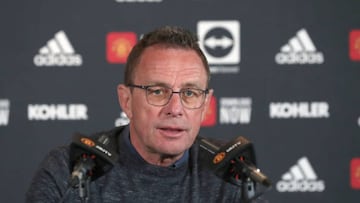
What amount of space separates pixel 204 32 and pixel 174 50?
1.61 m

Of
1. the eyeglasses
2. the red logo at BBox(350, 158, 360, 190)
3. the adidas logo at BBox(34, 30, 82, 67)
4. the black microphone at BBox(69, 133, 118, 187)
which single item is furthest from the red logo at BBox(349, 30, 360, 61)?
the black microphone at BBox(69, 133, 118, 187)

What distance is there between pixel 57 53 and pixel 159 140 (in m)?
1.72

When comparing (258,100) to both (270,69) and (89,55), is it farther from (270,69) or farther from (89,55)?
(89,55)

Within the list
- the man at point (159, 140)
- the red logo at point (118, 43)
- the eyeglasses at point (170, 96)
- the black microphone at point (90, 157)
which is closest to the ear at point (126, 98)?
the man at point (159, 140)

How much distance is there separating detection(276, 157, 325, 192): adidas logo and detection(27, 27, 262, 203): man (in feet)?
5.47

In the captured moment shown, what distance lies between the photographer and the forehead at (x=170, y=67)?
85.0 inches

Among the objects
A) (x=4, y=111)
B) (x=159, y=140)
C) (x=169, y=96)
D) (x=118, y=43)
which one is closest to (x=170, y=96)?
(x=169, y=96)

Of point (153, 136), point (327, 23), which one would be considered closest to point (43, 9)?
point (327, 23)

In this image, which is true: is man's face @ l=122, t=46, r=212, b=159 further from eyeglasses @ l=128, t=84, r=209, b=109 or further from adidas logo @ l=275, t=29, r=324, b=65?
adidas logo @ l=275, t=29, r=324, b=65

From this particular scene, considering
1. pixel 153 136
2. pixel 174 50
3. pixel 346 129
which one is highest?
pixel 174 50

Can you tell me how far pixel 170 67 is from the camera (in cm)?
217

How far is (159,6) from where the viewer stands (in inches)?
149

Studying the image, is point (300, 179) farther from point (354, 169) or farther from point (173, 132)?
point (173, 132)

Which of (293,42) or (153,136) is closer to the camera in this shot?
(153,136)
